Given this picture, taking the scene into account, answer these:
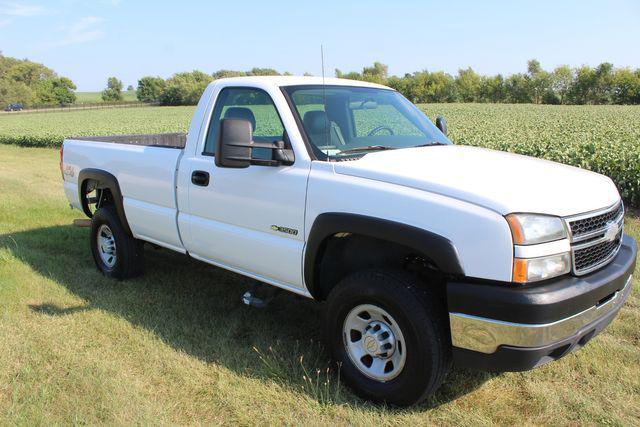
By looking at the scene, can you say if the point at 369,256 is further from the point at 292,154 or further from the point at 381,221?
the point at 292,154

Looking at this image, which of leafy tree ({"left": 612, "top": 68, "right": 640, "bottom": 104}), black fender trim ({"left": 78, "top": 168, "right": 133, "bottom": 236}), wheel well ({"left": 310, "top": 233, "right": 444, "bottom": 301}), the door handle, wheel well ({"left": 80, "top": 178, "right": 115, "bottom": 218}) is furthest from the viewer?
leafy tree ({"left": 612, "top": 68, "right": 640, "bottom": 104})

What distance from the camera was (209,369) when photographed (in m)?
3.59

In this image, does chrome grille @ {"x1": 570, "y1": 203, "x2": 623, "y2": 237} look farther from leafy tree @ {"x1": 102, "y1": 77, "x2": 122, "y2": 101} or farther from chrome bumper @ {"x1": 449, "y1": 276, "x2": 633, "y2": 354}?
leafy tree @ {"x1": 102, "y1": 77, "x2": 122, "y2": 101}

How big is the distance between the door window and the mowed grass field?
147 cm

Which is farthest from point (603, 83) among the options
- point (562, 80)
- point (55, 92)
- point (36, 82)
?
point (36, 82)

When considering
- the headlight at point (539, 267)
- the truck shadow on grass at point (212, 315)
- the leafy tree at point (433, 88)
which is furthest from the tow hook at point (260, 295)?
the leafy tree at point (433, 88)

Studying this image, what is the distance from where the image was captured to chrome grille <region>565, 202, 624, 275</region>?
2.73 meters

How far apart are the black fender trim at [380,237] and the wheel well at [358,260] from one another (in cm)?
6

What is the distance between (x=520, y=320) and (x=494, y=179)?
2.64 ft

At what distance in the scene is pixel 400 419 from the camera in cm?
296

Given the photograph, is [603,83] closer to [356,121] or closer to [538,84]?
[538,84]

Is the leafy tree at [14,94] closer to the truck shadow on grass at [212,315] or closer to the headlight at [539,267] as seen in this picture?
the truck shadow on grass at [212,315]

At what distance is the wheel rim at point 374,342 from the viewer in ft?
9.86

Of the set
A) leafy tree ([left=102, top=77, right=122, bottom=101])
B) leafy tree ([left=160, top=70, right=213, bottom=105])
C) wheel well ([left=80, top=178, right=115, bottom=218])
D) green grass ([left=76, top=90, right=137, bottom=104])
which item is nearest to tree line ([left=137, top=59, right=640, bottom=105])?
leafy tree ([left=160, top=70, right=213, bottom=105])
